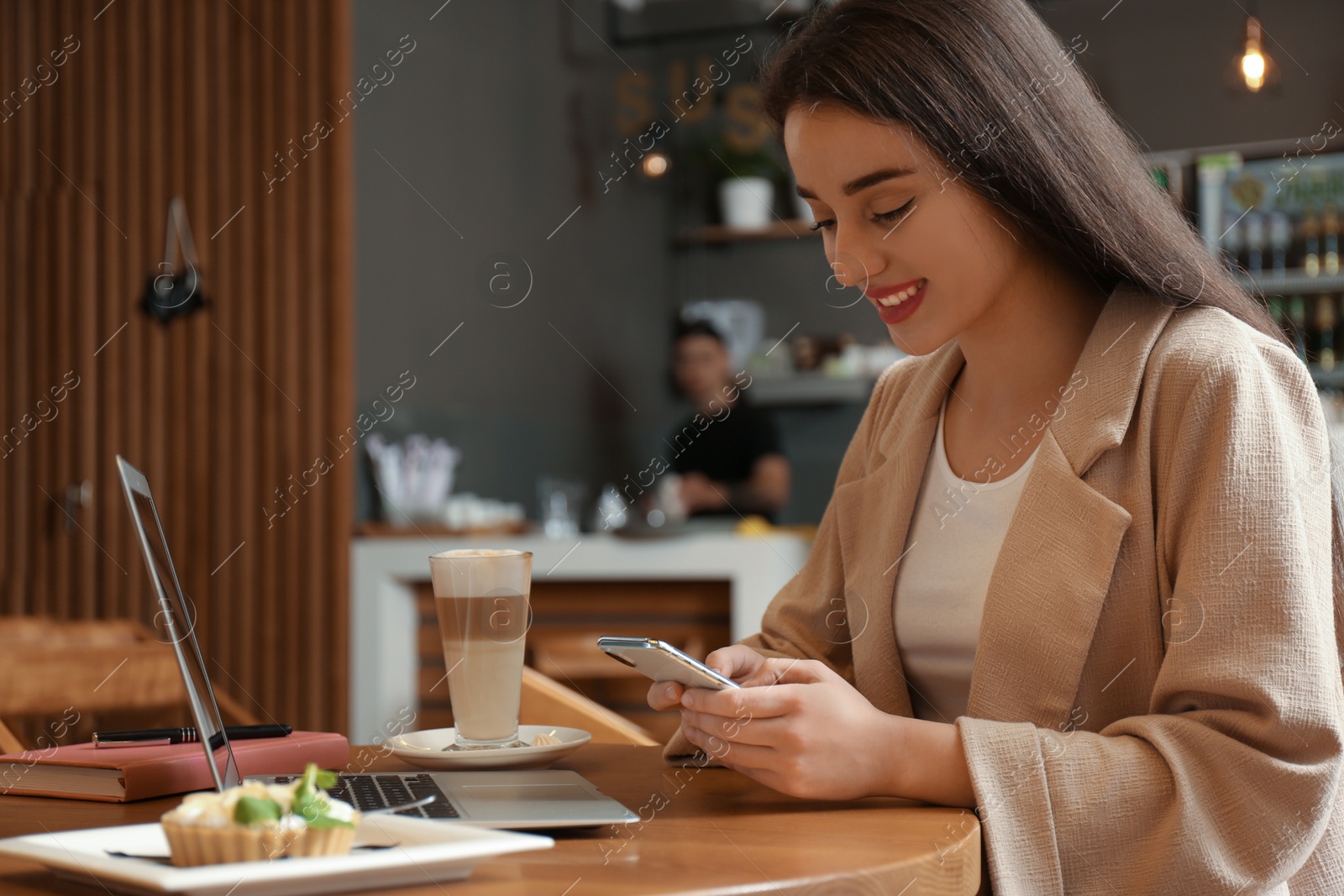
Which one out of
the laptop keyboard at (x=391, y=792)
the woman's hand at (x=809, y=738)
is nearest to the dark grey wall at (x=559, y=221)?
the laptop keyboard at (x=391, y=792)

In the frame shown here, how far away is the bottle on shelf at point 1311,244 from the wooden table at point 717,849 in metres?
4.38

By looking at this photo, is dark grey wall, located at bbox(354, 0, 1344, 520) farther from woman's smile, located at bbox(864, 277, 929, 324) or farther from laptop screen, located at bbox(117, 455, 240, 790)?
Answer: laptop screen, located at bbox(117, 455, 240, 790)

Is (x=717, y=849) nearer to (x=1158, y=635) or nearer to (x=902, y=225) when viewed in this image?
(x=1158, y=635)

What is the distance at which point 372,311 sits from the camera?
3965mm

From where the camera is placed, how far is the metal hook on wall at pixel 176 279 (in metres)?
4.00

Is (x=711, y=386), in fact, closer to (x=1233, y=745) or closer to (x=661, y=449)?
(x=661, y=449)

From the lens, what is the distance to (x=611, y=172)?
5.29 m

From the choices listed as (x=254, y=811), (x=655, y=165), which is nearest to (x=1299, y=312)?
(x=655, y=165)

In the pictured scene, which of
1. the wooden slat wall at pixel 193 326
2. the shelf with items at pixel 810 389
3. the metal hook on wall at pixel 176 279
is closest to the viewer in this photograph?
the wooden slat wall at pixel 193 326

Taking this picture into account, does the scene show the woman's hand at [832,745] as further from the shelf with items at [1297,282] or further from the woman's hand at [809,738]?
the shelf with items at [1297,282]

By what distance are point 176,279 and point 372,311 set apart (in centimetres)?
62

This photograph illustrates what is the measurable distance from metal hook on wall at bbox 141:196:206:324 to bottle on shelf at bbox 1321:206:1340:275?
151 inches

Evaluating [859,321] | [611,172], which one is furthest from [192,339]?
[859,321]

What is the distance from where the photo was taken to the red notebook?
1061mm
